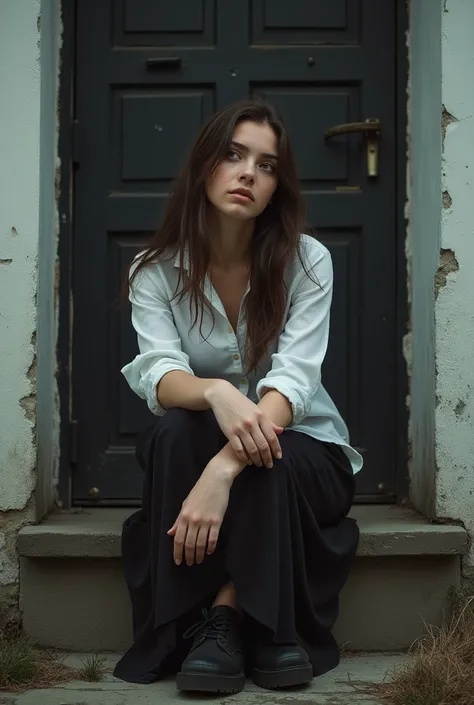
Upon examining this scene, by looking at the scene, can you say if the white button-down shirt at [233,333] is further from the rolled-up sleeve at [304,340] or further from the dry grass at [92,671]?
the dry grass at [92,671]

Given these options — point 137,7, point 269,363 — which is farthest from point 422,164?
point 137,7

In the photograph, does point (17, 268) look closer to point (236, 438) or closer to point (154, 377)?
point (154, 377)

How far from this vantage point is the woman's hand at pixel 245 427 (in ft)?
7.69

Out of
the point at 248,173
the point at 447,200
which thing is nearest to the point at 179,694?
the point at 248,173

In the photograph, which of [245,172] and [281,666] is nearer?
[281,666]

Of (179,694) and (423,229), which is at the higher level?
(423,229)

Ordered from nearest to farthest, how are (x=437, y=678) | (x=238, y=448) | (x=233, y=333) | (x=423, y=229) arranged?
(x=437, y=678) < (x=238, y=448) < (x=233, y=333) < (x=423, y=229)

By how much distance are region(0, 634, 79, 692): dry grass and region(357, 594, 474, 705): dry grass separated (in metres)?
0.83

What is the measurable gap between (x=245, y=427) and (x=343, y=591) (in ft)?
2.65

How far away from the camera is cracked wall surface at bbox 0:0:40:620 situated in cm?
297

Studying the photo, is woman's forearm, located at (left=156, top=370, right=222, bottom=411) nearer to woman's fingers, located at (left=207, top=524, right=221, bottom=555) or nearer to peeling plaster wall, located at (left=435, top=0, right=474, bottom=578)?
woman's fingers, located at (left=207, top=524, right=221, bottom=555)

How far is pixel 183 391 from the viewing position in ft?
8.19

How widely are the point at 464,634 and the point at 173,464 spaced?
949 mm

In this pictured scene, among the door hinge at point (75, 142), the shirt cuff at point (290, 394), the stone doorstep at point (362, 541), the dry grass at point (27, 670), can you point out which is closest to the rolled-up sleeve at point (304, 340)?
the shirt cuff at point (290, 394)
